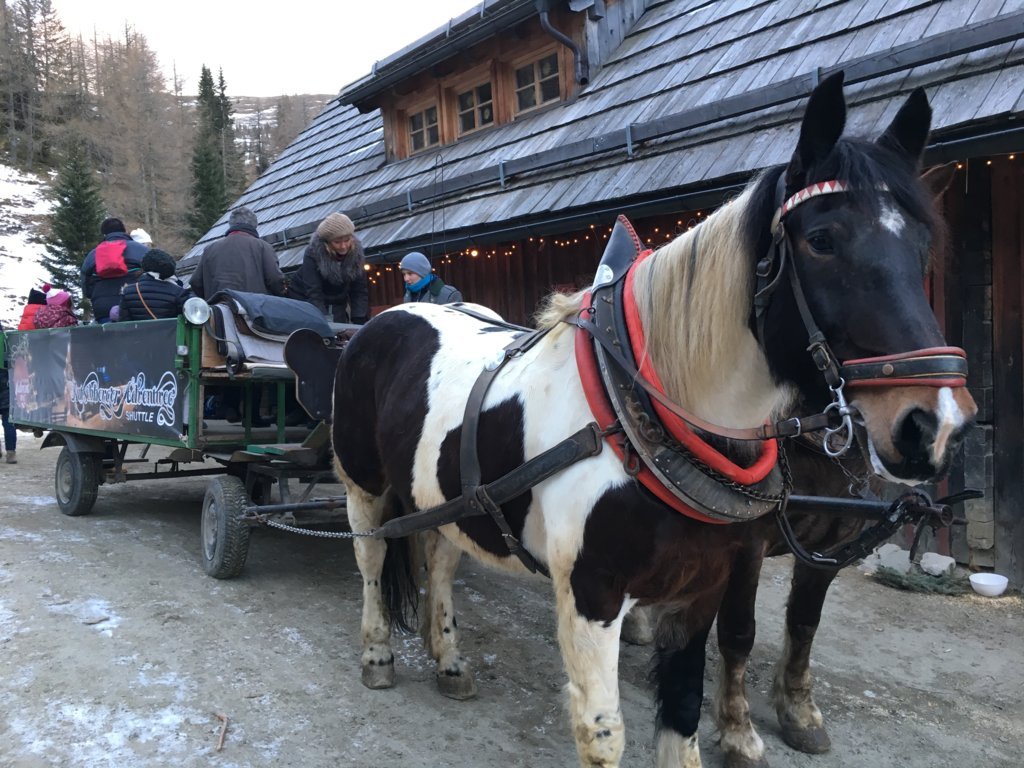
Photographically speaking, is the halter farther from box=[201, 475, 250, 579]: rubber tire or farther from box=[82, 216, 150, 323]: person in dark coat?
box=[82, 216, 150, 323]: person in dark coat

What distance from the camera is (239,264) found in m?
5.26

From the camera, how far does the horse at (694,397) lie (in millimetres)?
1360

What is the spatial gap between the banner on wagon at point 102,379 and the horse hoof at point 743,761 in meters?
3.59

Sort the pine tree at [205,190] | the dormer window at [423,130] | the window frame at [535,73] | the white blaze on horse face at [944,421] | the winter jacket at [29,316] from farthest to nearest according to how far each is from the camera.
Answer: the pine tree at [205,190] → the dormer window at [423,130] → the winter jacket at [29,316] → the window frame at [535,73] → the white blaze on horse face at [944,421]

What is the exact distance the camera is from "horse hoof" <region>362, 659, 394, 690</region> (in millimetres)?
3164

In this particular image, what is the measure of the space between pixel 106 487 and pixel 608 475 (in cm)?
735

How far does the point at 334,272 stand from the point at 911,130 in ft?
13.6

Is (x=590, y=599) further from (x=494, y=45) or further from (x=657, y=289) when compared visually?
(x=494, y=45)

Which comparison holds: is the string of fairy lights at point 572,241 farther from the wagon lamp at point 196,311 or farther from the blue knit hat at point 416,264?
the wagon lamp at point 196,311

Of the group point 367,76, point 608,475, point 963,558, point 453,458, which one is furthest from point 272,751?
point 367,76

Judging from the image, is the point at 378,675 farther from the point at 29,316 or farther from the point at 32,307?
the point at 32,307

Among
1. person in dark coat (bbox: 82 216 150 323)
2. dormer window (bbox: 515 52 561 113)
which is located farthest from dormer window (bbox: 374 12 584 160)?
person in dark coat (bbox: 82 216 150 323)

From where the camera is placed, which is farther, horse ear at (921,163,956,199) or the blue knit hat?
the blue knit hat

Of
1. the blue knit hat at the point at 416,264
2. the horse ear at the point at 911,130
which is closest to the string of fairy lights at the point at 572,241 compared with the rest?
the blue knit hat at the point at 416,264
